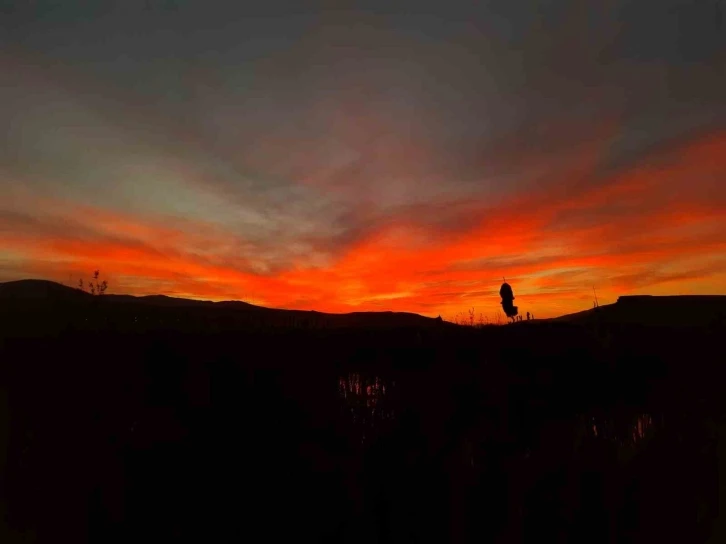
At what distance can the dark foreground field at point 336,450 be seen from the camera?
13.3ft

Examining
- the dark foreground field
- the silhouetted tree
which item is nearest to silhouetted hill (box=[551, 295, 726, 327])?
the silhouetted tree

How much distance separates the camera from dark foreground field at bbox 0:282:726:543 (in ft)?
13.3

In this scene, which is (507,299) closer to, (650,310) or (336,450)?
(650,310)

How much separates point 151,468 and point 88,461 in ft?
2.32

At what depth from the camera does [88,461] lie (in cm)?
501

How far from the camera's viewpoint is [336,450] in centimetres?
522

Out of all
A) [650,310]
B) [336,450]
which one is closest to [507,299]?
[650,310]

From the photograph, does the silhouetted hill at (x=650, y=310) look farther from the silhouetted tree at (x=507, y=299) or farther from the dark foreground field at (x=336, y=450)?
the dark foreground field at (x=336, y=450)

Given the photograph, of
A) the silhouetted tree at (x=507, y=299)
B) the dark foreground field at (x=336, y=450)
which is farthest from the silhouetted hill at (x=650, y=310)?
the dark foreground field at (x=336, y=450)

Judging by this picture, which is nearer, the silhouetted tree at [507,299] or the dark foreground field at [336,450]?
the dark foreground field at [336,450]

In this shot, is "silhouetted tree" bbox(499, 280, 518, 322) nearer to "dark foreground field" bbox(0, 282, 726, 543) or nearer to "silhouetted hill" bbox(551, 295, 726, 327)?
"silhouetted hill" bbox(551, 295, 726, 327)

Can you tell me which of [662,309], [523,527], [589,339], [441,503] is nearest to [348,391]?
[441,503]

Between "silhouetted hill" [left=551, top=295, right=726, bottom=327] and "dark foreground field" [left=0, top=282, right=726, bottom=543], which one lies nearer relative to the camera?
"dark foreground field" [left=0, top=282, right=726, bottom=543]

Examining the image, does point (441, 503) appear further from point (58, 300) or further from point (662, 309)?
point (662, 309)
